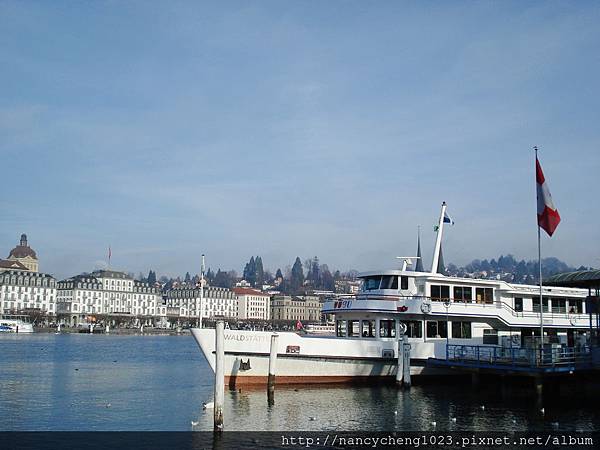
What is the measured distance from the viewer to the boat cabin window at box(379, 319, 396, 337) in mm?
39656

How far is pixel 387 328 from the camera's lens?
39.8 metres

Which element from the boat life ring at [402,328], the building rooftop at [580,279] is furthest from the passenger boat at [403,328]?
the building rooftop at [580,279]

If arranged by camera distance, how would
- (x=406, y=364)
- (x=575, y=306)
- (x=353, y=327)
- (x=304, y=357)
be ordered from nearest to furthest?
(x=304, y=357), (x=406, y=364), (x=353, y=327), (x=575, y=306)

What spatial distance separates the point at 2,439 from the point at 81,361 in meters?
41.6

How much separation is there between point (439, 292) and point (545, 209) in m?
9.93

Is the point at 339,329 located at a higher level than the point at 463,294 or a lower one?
lower

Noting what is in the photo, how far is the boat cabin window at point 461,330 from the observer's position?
40.8 meters

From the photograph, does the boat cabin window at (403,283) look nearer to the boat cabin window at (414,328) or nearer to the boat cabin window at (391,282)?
the boat cabin window at (391,282)

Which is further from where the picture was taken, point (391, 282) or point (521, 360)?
point (391, 282)

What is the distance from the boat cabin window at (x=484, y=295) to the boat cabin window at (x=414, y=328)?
441cm

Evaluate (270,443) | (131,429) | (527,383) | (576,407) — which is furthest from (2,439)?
(527,383)

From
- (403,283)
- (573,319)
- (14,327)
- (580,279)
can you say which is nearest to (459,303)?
(403,283)

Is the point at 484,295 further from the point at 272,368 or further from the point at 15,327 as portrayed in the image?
the point at 15,327

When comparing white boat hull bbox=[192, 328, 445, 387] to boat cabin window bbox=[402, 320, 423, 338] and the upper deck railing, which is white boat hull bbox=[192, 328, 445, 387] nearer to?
boat cabin window bbox=[402, 320, 423, 338]
